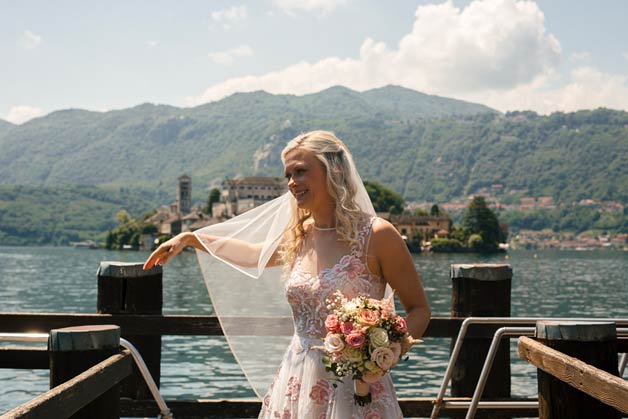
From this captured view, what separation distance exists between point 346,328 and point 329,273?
53 cm

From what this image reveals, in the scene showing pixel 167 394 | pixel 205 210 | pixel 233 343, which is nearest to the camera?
pixel 233 343

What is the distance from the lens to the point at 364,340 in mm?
3543

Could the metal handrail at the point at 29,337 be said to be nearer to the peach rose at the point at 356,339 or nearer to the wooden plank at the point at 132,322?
the peach rose at the point at 356,339

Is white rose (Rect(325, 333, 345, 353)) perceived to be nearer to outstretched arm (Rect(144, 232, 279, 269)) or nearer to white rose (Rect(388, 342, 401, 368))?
white rose (Rect(388, 342, 401, 368))

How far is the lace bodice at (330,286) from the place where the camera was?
4.03 metres

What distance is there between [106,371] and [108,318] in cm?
230

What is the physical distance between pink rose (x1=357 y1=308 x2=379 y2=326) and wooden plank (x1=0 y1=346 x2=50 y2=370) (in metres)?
2.01

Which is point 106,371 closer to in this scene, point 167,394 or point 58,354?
point 58,354

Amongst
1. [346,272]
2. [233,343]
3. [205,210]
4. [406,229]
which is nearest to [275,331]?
[233,343]

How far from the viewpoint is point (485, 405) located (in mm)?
5660

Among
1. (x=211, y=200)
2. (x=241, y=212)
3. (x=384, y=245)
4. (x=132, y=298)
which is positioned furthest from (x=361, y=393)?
(x=211, y=200)

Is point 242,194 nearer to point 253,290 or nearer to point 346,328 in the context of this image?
point 253,290

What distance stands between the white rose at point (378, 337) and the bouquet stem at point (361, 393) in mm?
270

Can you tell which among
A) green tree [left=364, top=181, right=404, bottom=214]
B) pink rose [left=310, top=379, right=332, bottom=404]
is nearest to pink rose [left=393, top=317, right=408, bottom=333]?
pink rose [left=310, top=379, right=332, bottom=404]
